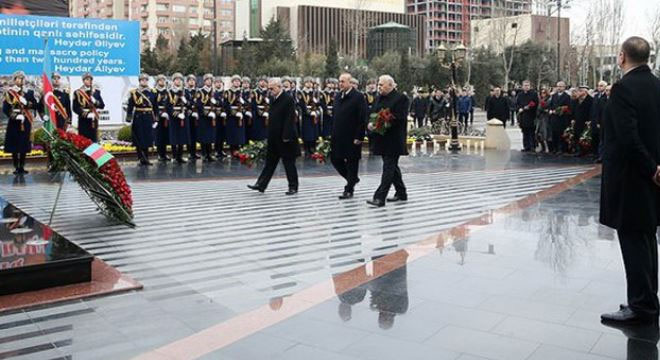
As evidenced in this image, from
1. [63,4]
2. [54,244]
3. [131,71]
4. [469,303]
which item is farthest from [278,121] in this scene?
[131,71]

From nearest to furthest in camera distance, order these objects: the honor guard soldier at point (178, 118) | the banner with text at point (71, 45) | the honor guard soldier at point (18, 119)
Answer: the honor guard soldier at point (18, 119) < the honor guard soldier at point (178, 118) < the banner with text at point (71, 45)

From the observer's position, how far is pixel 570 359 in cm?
434

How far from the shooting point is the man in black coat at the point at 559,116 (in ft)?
61.9

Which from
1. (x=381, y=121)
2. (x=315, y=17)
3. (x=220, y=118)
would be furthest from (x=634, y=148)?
(x=315, y=17)

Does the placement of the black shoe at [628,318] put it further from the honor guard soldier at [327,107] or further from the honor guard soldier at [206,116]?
the honor guard soldier at [327,107]

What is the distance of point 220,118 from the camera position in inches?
706

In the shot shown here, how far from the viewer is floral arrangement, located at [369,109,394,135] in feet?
33.4

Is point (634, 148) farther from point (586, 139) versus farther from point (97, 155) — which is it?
point (586, 139)

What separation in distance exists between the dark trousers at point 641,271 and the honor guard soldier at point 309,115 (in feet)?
46.4

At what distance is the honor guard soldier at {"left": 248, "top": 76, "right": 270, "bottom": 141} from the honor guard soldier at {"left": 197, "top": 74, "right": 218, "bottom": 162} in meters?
1.13

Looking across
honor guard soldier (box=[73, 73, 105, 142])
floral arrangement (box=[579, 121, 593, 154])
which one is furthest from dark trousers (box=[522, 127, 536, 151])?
honor guard soldier (box=[73, 73, 105, 142])

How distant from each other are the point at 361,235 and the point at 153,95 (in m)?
9.97

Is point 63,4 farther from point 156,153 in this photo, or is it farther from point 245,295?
point 245,295

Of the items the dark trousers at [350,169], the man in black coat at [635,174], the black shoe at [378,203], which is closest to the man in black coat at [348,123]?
the dark trousers at [350,169]
